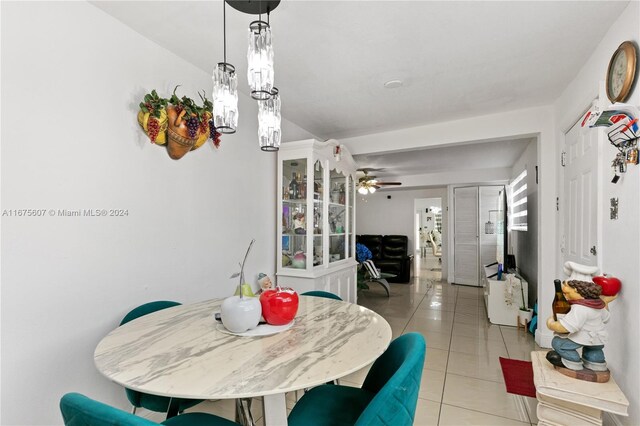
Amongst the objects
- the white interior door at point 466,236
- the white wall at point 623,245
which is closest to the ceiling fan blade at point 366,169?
the white interior door at point 466,236

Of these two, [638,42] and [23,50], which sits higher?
[638,42]

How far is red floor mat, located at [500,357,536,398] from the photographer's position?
7.73ft

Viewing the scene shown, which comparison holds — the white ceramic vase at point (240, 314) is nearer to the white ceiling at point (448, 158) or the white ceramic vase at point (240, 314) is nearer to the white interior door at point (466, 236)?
the white ceiling at point (448, 158)

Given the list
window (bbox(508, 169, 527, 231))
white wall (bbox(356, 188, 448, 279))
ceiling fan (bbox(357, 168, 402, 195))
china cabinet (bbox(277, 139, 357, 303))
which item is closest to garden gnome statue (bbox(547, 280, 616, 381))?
china cabinet (bbox(277, 139, 357, 303))

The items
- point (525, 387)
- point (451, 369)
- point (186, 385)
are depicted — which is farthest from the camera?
point (451, 369)

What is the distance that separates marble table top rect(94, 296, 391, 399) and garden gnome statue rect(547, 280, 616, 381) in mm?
1075

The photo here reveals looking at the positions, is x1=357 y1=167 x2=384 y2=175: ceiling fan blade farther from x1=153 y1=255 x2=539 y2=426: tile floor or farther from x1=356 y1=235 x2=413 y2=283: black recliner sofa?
x1=153 y1=255 x2=539 y2=426: tile floor

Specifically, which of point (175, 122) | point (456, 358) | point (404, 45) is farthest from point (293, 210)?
point (456, 358)

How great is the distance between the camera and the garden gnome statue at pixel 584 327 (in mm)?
1610

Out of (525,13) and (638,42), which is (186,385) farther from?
(638,42)

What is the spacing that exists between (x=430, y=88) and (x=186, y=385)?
9.17 ft

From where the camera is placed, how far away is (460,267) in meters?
6.48

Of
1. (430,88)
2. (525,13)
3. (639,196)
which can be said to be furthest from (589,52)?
(639,196)

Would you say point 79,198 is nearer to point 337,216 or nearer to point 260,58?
point 260,58
